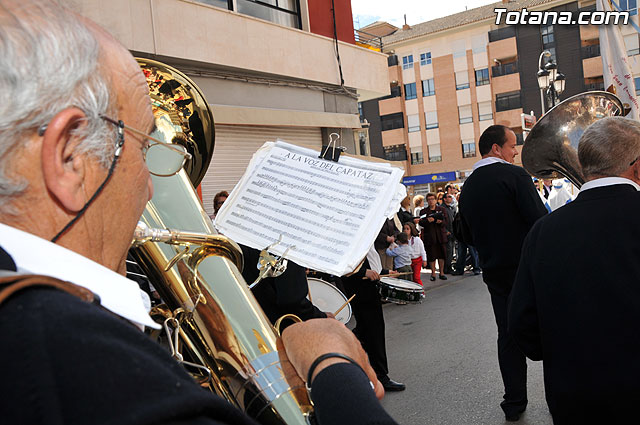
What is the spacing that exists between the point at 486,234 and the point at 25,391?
348cm

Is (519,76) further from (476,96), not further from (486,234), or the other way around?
(486,234)

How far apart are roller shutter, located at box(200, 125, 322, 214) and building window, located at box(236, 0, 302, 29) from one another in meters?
2.01

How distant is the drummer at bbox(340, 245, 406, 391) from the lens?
175 inches

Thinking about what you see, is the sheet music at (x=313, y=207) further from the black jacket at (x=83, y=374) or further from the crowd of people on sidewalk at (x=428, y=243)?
the crowd of people on sidewalk at (x=428, y=243)

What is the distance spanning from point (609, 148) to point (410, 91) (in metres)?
38.9

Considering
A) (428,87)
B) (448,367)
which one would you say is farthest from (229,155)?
(428,87)

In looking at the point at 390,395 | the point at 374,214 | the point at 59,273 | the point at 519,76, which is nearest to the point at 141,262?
the point at 374,214

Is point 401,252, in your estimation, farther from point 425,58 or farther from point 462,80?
point 425,58

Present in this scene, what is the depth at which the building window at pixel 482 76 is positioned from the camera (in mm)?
36938

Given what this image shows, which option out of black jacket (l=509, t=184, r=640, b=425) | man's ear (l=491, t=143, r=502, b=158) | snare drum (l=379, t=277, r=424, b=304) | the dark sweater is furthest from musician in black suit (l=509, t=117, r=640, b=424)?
snare drum (l=379, t=277, r=424, b=304)

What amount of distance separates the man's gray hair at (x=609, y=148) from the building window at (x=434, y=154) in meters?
37.0

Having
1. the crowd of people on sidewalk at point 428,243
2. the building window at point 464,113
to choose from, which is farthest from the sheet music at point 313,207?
the building window at point 464,113

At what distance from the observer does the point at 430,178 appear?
38312mm

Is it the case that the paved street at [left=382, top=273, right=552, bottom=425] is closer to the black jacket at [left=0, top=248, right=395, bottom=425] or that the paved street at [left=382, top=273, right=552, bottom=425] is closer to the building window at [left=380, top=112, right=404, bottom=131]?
the black jacket at [left=0, top=248, right=395, bottom=425]
